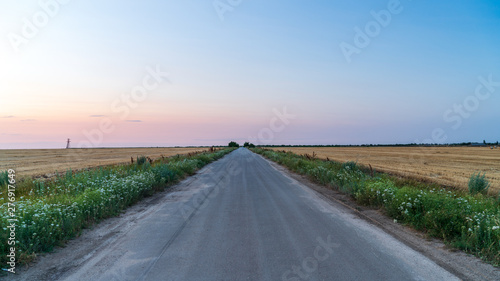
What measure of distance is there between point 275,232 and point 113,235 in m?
3.71

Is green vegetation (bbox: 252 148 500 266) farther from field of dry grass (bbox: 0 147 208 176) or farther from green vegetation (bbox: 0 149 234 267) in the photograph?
field of dry grass (bbox: 0 147 208 176)

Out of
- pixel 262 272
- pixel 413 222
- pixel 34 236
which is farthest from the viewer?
pixel 413 222

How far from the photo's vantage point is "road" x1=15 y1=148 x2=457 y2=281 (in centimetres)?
440

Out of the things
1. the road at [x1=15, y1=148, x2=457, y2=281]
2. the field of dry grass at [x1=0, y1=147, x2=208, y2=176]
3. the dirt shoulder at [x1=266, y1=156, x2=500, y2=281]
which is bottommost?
the dirt shoulder at [x1=266, y1=156, x2=500, y2=281]

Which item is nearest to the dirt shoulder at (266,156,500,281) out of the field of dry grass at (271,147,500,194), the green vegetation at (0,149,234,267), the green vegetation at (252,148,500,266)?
the green vegetation at (252,148,500,266)

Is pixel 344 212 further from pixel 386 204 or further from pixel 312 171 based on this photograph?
pixel 312 171

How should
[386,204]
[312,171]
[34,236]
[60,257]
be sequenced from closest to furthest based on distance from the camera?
1. [60,257]
2. [34,236]
3. [386,204]
4. [312,171]

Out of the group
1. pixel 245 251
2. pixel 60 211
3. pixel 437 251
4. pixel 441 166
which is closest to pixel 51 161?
pixel 60 211

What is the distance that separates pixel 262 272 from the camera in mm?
4355

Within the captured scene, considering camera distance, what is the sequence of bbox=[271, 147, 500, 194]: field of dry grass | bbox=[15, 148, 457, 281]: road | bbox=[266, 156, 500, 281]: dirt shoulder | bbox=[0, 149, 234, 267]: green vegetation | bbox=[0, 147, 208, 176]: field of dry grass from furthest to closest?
bbox=[0, 147, 208, 176]: field of dry grass
bbox=[271, 147, 500, 194]: field of dry grass
bbox=[0, 149, 234, 267]: green vegetation
bbox=[266, 156, 500, 281]: dirt shoulder
bbox=[15, 148, 457, 281]: road

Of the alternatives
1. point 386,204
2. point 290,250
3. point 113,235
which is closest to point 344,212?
point 386,204


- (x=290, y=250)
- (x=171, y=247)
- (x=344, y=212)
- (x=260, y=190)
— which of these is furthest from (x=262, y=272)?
(x=260, y=190)

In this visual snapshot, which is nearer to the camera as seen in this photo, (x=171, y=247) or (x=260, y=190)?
(x=171, y=247)

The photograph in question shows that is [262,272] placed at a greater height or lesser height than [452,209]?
lesser
